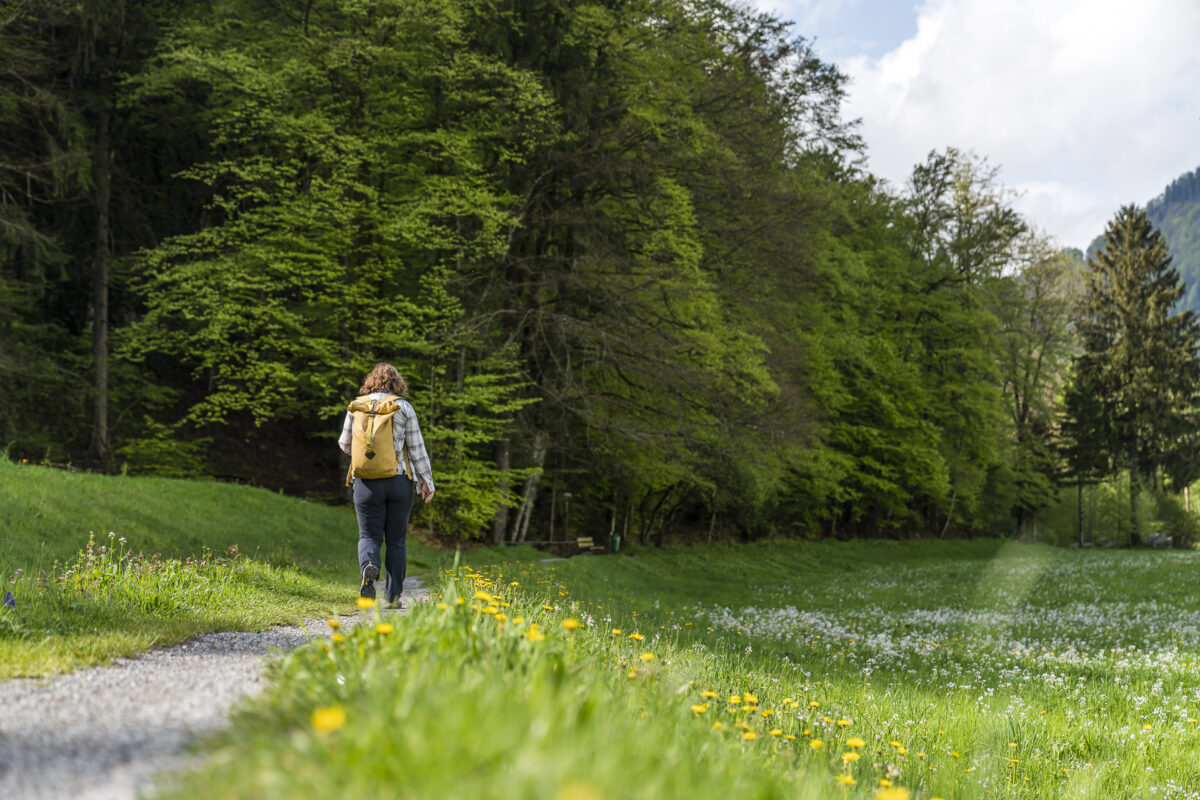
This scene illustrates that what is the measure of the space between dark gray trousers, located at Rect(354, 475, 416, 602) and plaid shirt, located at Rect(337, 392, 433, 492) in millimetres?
147

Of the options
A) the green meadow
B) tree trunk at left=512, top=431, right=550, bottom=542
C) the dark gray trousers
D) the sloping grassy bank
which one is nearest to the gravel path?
the green meadow

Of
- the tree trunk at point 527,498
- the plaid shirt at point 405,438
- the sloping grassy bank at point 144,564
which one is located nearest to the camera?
the sloping grassy bank at point 144,564

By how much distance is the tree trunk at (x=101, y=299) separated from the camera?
22.7 meters

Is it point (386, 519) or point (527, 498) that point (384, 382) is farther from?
point (527, 498)

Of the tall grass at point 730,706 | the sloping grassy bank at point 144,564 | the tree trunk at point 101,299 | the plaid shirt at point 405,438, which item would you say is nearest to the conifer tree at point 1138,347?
the tall grass at point 730,706

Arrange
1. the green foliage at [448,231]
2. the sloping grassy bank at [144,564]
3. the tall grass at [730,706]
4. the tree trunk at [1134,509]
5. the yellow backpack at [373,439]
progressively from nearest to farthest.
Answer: the tall grass at [730,706]
the sloping grassy bank at [144,564]
the yellow backpack at [373,439]
the green foliage at [448,231]
the tree trunk at [1134,509]

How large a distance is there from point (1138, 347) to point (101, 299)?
180ft

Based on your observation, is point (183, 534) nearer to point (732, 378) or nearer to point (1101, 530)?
point (732, 378)

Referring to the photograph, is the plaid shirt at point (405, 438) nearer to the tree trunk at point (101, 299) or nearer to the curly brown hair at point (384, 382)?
the curly brown hair at point (384, 382)

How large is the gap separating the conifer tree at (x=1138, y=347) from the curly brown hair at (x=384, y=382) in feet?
171

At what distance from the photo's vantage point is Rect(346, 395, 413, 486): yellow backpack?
24.4 ft

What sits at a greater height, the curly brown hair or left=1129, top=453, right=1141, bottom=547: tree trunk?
the curly brown hair

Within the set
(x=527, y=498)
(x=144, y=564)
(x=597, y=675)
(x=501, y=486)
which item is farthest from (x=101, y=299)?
(x=597, y=675)

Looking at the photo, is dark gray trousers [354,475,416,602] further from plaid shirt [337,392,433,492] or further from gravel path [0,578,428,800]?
gravel path [0,578,428,800]
